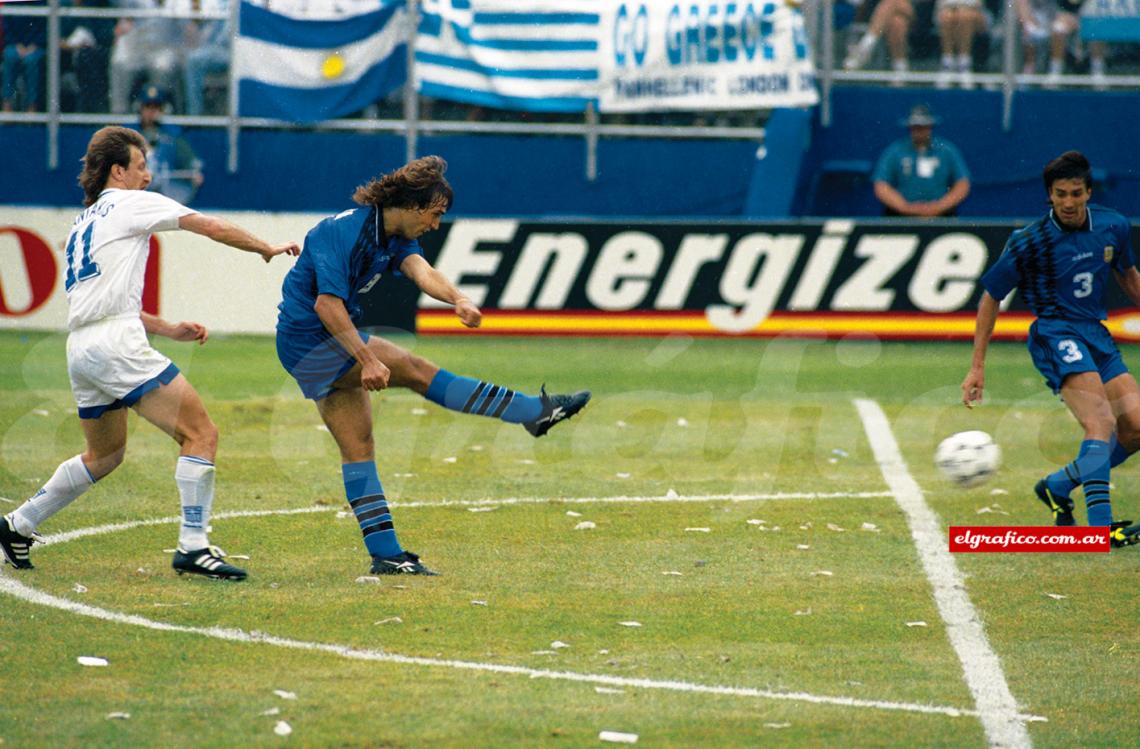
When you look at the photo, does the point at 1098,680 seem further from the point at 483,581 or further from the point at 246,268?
the point at 246,268

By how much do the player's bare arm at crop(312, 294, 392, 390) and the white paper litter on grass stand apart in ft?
8.01

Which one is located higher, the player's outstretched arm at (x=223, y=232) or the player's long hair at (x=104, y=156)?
the player's long hair at (x=104, y=156)

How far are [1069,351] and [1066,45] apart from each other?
12.4 meters

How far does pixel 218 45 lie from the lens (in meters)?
19.9

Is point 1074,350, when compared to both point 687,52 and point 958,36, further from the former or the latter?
point 958,36

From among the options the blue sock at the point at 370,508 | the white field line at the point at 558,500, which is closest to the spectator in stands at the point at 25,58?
the white field line at the point at 558,500

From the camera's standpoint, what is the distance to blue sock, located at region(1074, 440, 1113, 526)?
9023mm

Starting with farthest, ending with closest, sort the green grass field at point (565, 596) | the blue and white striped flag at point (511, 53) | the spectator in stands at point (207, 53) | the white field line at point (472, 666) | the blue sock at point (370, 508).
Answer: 1. the blue and white striped flag at point (511, 53)
2. the spectator in stands at point (207, 53)
3. the blue sock at point (370, 508)
4. the white field line at point (472, 666)
5. the green grass field at point (565, 596)

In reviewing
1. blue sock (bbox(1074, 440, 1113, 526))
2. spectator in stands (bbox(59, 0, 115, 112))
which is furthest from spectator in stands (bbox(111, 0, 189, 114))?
blue sock (bbox(1074, 440, 1113, 526))

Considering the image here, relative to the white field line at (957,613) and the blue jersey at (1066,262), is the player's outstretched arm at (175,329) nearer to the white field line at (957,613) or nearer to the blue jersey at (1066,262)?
the white field line at (957,613)

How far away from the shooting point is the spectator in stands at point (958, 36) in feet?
66.5

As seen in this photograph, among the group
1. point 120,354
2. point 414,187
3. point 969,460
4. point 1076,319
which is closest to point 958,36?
point 1076,319

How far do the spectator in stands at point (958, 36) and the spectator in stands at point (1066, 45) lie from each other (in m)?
0.93

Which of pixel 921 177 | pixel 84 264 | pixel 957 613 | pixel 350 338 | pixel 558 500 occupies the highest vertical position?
pixel 84 264
